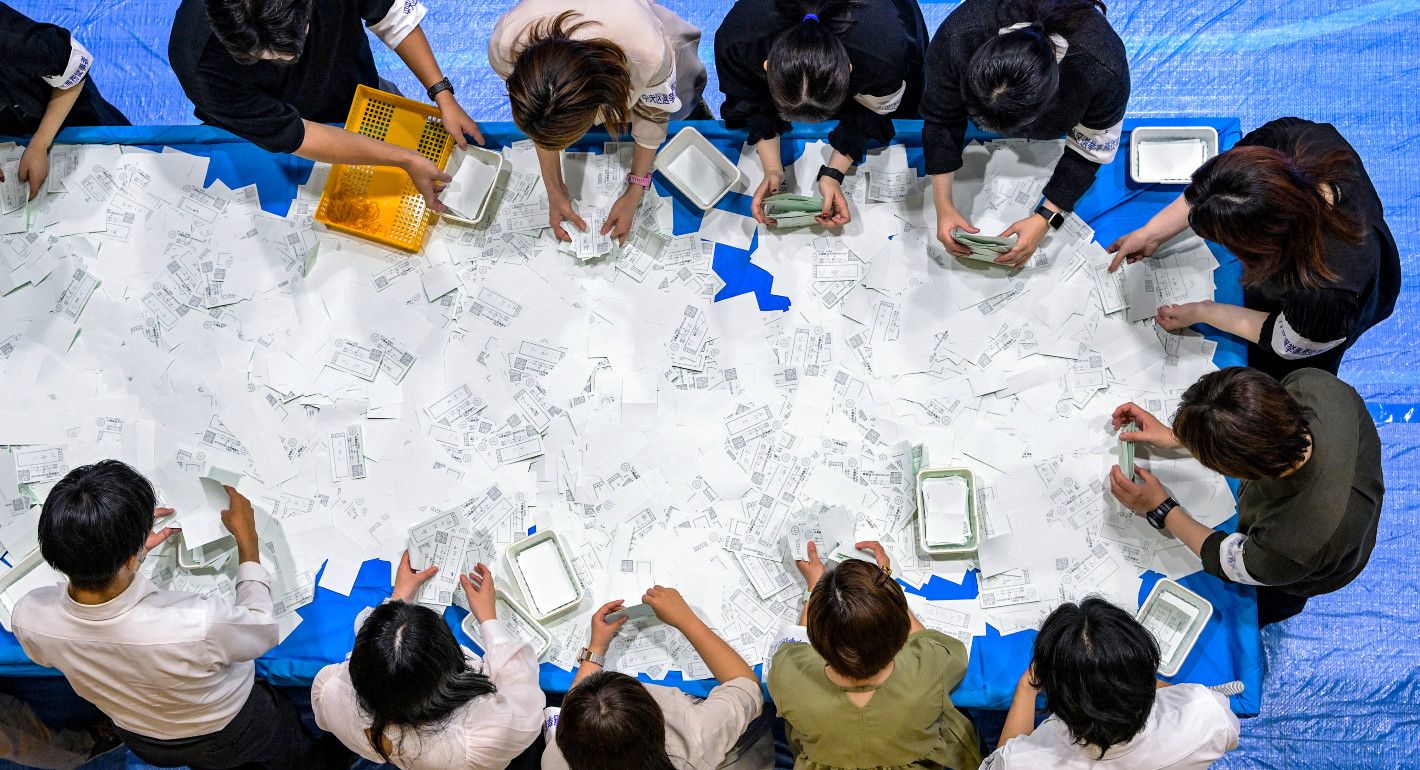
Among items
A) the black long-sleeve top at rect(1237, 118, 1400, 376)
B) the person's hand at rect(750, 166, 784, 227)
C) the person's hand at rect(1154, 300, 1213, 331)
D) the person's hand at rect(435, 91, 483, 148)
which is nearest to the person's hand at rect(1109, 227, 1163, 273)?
the person's hand at rect(1154, 300, 1213, 331)

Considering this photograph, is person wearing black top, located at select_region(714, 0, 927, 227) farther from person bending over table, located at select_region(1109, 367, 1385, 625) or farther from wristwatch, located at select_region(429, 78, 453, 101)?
person bending over table, located at select_region(1109, 367, 1385, 625)

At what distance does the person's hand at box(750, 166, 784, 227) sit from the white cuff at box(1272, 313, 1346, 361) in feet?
3.85

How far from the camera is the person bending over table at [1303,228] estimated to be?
1.97 m

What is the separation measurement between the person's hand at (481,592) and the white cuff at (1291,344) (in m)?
1.85

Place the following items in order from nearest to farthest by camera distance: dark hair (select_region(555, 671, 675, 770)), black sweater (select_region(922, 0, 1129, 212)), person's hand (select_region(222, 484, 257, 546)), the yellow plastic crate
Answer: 1. dark hair (select_region(555, 671, 675, 770))
2. black sweater (select_region(922, 0, 1129, 212))
3. person's hand (select_region(222, 484, 257, 546))
4. the yellow plastic crate

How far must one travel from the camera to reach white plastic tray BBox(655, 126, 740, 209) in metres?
2.57

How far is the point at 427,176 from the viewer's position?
99.5 inches

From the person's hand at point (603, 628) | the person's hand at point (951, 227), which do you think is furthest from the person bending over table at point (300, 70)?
the person's hand at point (951, 227)

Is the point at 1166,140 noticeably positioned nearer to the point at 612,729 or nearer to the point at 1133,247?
the point at 1133,247

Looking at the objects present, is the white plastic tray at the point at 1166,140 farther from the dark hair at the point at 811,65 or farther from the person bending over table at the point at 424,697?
the person bending over table at the point at 424,697

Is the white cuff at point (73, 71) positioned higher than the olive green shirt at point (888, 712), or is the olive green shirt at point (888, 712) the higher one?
the white cuff at point (73, 71)

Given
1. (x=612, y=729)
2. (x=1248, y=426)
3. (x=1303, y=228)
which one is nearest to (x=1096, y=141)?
(x=1303, y=228)

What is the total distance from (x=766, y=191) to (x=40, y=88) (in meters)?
1.85

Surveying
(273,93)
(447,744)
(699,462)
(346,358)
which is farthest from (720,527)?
(273,93)
